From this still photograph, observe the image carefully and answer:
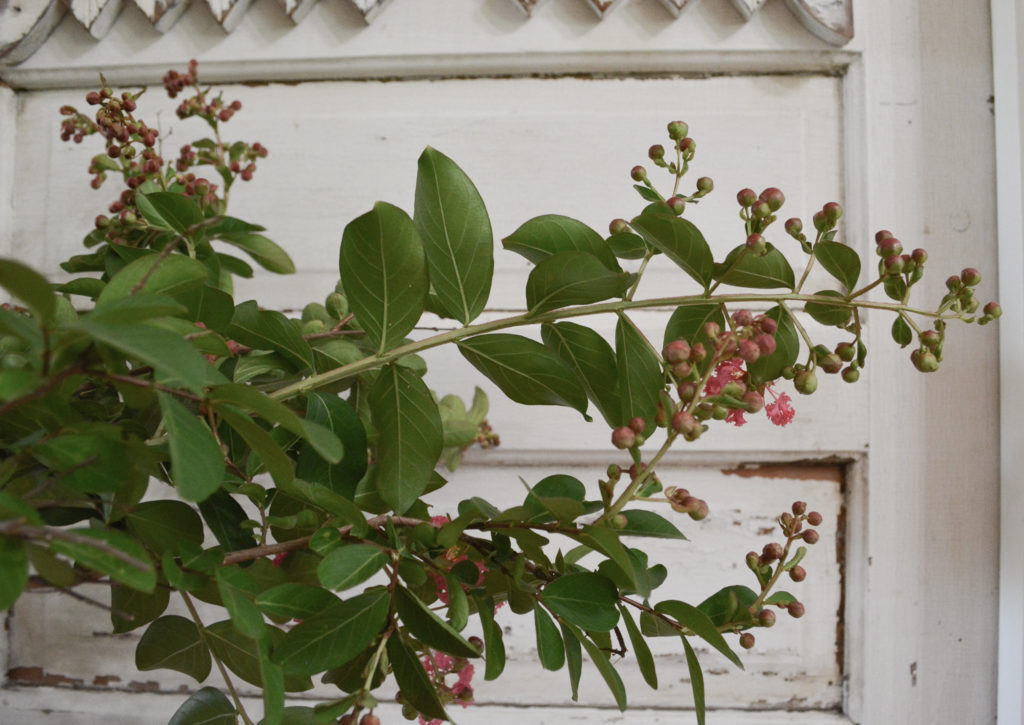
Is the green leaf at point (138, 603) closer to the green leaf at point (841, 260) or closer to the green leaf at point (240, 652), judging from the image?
the green leaf at point (240, 652)

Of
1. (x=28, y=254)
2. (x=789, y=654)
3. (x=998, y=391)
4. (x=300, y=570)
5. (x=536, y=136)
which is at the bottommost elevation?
(x=789, y=654)

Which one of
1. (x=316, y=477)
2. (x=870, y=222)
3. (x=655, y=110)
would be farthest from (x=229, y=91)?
(x=870, y=222)

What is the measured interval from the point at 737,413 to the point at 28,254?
78 cm

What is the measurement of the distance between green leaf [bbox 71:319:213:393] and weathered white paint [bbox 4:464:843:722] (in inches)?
20.1

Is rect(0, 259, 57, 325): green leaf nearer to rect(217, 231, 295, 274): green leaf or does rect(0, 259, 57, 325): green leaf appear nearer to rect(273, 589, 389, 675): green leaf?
rect(273, 589, 389, 675): green leaf

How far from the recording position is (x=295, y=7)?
74 cm

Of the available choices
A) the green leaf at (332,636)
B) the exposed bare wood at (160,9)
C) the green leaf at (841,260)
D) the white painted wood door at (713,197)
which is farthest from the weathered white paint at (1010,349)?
the exposed bare wood at (160,9)

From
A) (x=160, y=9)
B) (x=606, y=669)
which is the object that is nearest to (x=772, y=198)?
(x=606, y=669)

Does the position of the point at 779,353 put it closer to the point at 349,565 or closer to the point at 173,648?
the point at 349,565

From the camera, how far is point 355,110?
77cm

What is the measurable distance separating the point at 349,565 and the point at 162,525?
0.37 ft

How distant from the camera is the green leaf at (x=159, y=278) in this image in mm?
300

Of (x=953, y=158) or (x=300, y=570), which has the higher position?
(x=953, y=158)

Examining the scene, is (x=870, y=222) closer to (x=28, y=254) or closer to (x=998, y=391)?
(x=998, y=391)
